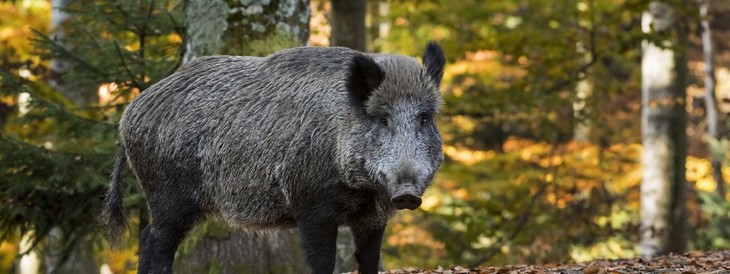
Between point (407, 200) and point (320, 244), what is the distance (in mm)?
802

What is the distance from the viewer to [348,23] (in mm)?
10430

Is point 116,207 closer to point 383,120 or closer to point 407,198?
point 383,120

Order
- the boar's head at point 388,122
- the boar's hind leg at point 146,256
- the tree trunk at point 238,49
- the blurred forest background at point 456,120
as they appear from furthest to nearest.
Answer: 1. the blurred forest background at point 456,120
2. the tree trunk at point 238,49
3. the boar's hind leg at point 146,256
4. the boar's head at point 388,122

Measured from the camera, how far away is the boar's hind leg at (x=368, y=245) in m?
5.66

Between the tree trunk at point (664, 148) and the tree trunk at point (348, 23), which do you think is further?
the tree trunk at point (664, 148)

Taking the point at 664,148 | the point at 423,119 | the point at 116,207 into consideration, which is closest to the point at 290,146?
the point at 423,119

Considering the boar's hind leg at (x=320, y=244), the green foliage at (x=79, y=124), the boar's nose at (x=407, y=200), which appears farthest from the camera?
the green foliage at (x=79, y=124)

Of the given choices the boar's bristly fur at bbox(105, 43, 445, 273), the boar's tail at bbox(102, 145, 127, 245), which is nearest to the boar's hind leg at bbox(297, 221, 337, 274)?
the boar's bristly fur at bbox(105, 43, 445, 273)

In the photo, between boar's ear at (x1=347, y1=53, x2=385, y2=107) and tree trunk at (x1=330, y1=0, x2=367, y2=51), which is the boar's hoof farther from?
tree trunk at (x1=330, y1=0, x2=367, y2=51)

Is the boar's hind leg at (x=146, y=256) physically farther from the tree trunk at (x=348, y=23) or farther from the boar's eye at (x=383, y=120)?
the tree trunk at (x=348, y=23)

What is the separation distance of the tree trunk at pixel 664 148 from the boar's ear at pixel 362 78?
8336 millimetres

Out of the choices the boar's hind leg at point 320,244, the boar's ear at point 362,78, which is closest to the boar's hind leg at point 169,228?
the boar's hind leg at point 320,244

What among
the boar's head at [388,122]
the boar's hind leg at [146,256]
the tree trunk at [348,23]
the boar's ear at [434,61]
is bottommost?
the boar's hind leg at [146,256]

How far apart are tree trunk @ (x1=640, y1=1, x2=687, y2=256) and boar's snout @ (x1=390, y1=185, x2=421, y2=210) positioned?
8680 mm
